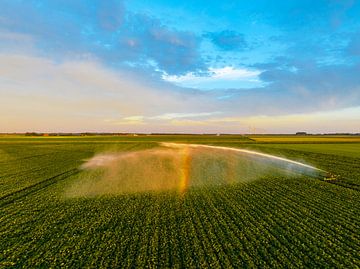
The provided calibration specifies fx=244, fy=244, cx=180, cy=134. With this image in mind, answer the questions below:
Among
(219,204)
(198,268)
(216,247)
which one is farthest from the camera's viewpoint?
(219,204)

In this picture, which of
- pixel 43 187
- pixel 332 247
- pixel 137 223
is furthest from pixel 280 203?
pixel 43 187

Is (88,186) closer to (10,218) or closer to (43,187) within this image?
(43,187)

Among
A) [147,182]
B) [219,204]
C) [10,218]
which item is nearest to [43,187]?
Answer: [10,218]

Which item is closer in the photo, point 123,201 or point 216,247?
point 216,247

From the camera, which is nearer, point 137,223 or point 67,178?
point 137,223

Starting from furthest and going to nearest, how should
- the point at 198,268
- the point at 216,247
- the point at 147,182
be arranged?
the point at 147,182
the point at 216,247
the point at 198,268

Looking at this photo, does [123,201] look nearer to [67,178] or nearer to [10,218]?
[10,218]

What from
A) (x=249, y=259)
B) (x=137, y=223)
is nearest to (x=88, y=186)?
(x=137, y=223)

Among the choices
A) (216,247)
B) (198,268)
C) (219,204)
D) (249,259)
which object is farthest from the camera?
(219,204)

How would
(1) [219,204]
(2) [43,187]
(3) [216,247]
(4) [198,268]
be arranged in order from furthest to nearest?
(2) [43,187] < (1) [219,204] < (3) [216,247] < (4) [198,268]
